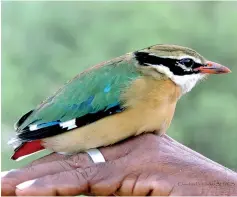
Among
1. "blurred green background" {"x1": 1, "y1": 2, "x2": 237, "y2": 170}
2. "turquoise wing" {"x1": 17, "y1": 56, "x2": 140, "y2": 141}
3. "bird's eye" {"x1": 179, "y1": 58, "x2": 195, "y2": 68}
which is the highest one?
"bird's eye" {"x1": 179, "y1": 58, "x2": 195, "y2": 68}

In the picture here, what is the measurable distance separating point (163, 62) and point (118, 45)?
4.97m

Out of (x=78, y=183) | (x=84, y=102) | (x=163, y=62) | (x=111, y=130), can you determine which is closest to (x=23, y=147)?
(x=84, y=102)

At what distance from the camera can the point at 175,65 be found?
3.87 metres

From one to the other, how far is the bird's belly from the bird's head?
241 mm

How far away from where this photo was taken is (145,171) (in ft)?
11.1

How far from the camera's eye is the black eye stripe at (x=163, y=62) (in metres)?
3.86

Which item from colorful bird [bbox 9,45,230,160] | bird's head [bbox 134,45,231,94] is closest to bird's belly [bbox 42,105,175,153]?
colorful bird [bbox 9,45,230,160]

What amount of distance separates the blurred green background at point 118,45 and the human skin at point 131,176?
447cm

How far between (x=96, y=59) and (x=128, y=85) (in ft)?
15.4

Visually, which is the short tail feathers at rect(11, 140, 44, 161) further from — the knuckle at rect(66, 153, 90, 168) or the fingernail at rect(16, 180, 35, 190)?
the fingernail at rect(16, 180, 35, 190)

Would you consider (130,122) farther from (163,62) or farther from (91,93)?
(163,62)

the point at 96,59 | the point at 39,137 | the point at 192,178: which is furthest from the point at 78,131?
the point at 96,59

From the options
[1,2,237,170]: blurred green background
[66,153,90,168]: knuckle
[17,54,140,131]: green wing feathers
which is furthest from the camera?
[1,2,237,170]: blurred green background

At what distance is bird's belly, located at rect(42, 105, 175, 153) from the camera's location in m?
3.65
